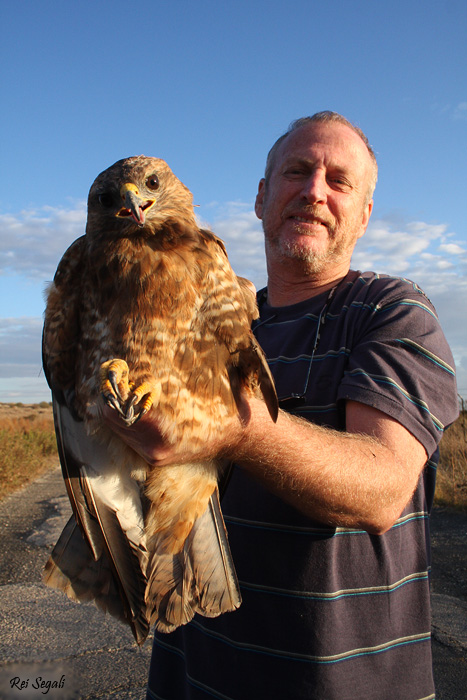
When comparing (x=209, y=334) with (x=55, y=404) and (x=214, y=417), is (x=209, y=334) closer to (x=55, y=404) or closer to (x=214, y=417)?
(x=214, y=417)

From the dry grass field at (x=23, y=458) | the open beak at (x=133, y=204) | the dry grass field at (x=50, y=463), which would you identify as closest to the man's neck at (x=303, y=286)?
the open beak at (x=133, y=204)

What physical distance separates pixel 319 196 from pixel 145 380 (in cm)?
171

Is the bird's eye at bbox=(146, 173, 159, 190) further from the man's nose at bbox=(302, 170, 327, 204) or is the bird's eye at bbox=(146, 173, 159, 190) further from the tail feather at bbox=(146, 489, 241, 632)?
the tail feather at bbox=(146, 489, 241, 632)

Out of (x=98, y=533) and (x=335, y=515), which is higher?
(x=335, y=515)

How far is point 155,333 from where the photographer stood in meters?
2.10

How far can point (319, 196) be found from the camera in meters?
3.10

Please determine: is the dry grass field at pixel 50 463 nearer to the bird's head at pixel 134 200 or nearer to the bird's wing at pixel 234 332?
the bird's wing at pixel 234 332

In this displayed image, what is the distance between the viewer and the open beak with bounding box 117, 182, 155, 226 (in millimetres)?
2301

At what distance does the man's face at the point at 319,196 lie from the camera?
3119 mm

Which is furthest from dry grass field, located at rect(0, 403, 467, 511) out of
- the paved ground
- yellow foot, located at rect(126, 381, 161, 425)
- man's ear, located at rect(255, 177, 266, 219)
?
yellow foot, located at rect(126, 381, 161, 425)

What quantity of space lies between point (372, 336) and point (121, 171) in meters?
1.40

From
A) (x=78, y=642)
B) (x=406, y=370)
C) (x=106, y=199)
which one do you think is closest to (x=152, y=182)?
(x=106, y=199)

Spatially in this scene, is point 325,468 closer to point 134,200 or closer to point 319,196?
point 134,200

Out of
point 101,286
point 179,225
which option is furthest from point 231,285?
point 101,286
